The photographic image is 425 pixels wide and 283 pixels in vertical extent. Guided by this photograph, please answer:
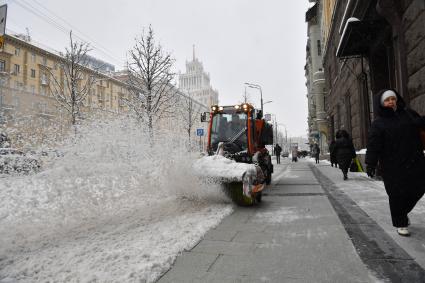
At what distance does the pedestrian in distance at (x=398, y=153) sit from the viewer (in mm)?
4113

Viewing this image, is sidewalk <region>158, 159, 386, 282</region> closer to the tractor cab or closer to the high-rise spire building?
the tractor cab

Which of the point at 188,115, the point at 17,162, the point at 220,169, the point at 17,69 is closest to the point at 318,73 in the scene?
the point at 188,115

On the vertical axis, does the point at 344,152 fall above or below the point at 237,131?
below

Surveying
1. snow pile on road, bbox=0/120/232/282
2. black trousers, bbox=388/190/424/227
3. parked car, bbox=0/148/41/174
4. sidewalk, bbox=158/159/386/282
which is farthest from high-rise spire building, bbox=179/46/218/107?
black trousers, bbox=388/190/424/227

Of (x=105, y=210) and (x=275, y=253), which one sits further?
(x=105, y=210)

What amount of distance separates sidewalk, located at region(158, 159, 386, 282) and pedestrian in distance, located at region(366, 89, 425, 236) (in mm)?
832

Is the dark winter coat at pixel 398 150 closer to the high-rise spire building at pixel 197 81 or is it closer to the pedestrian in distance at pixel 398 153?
the pedestrian in distance at pixel 398 153

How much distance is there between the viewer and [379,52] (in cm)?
1248

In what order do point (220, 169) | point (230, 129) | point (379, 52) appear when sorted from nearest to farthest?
1. point (220, 169)
2. point (230, 129)
3. point (379, 52)

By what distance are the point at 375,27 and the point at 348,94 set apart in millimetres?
8002

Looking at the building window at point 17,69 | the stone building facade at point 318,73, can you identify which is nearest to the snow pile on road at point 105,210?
the stone building facade at point 318,73

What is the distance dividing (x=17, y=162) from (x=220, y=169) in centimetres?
363

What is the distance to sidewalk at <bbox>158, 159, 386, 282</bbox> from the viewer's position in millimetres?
3086

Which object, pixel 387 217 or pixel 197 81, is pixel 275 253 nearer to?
pixel 387 217
